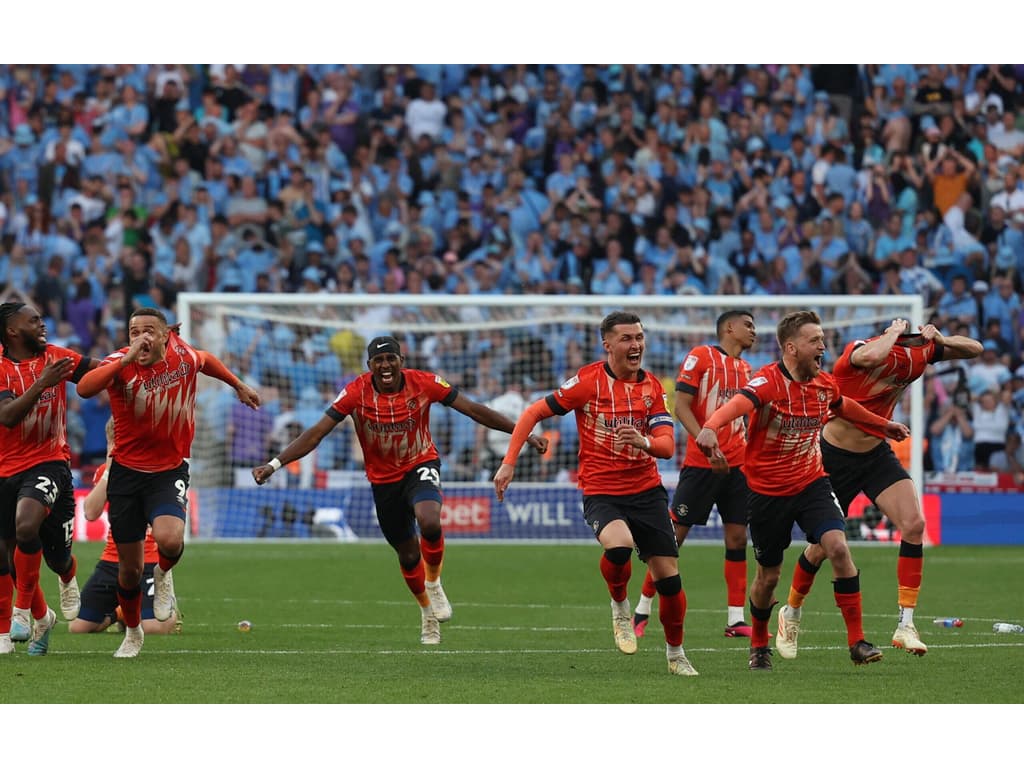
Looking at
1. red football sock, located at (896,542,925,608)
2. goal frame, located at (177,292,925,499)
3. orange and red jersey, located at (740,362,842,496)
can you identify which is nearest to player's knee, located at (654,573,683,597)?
orange and red jersey, located at (740,362,842,496)

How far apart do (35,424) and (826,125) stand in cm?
2128

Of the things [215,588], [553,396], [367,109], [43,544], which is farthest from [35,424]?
[367,109]

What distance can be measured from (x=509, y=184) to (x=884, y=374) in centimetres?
1860

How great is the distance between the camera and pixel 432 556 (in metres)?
13.3

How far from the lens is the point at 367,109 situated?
31.5m

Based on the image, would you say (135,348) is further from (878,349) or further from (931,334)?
(931,334)

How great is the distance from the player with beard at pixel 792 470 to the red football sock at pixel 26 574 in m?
5.17

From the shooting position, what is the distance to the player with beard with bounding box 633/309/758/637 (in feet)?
46.1

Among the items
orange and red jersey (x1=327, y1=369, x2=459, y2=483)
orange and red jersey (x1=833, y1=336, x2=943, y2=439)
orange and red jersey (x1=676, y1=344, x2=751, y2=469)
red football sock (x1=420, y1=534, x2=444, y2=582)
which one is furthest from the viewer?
orange and red jersey (x1=676, y1=344, x2=751, y2=469)

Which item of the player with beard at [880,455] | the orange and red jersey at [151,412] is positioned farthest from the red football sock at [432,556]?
the player with beard at [880,455]

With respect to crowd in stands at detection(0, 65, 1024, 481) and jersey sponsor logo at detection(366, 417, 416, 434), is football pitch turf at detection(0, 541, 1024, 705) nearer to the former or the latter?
jersey sponsor logo at detection(366, 417, 416, 434)

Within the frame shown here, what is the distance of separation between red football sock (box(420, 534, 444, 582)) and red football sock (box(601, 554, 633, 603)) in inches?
89.7


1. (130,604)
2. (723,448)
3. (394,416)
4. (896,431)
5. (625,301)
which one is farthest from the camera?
(625,301)

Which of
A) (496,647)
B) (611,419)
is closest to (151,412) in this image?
(496,647)
